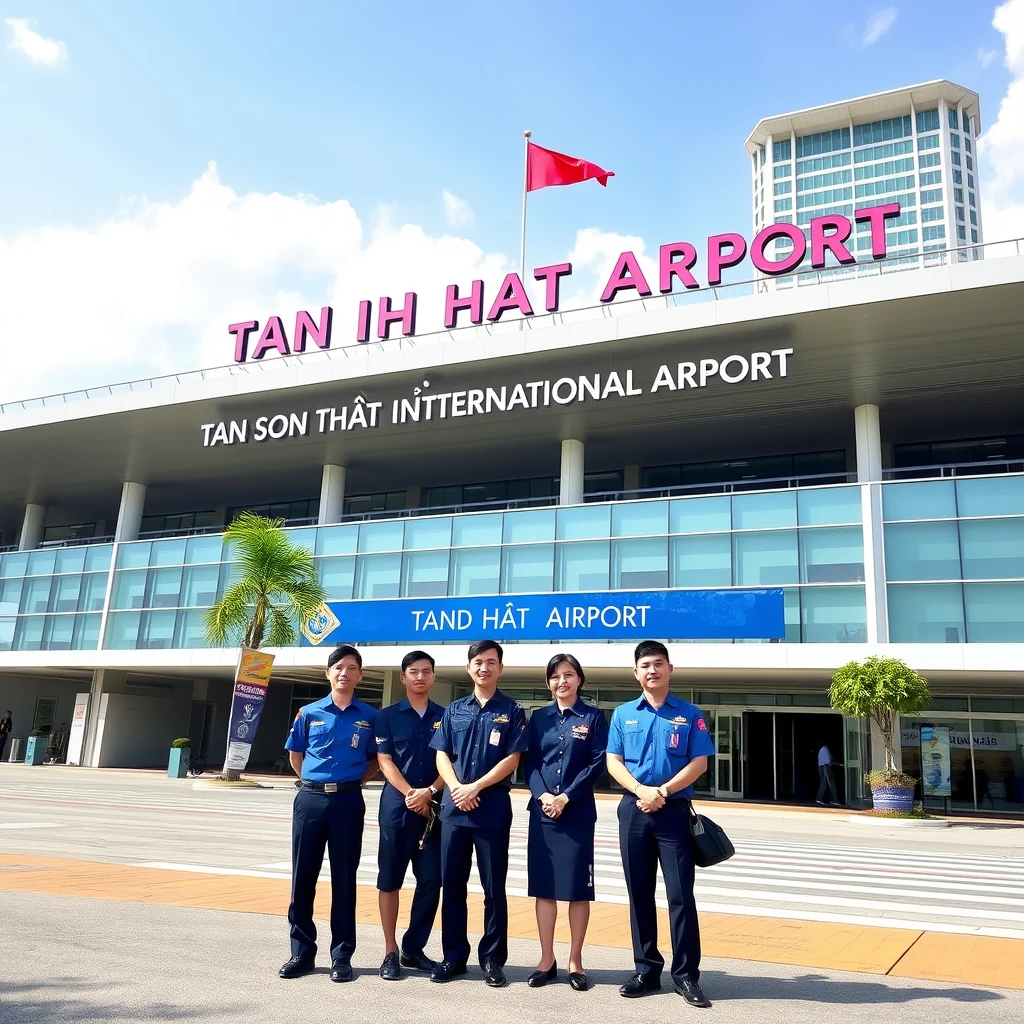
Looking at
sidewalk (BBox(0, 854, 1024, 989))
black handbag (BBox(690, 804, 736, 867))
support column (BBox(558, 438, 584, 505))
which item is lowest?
sidewalk (BBox(0, 854, 1024, 989))

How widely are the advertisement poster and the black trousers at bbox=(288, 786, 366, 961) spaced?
2492 cm

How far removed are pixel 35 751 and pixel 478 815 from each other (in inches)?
1429

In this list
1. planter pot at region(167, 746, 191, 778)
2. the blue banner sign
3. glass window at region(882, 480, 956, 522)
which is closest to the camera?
glass window at region(882, 480, 956, 522)

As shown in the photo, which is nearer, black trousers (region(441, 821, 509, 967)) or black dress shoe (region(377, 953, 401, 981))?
black dress shoe (region(377, 953, 401, 981))

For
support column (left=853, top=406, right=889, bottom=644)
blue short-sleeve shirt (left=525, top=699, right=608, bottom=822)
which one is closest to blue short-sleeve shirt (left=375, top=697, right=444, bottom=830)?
blue short-sleeve shirt (left=525, top=699, right=608, bottom=822)

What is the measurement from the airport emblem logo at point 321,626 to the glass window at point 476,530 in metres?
4.61

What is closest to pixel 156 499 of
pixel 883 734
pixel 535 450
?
pixel 535 450

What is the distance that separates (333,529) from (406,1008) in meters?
29.1

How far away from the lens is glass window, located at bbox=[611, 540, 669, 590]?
92.1 ft

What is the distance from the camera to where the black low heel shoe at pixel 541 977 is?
17.7 feet

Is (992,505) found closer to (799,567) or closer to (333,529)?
(799,567)

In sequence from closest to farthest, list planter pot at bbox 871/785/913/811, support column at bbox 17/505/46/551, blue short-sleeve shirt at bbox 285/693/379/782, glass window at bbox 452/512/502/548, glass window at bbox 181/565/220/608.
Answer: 1. blue short-sleeve shirt at bbox 285/693/379/782
2. planter pot at bbox 871/785/913/811
3. glass window at bbox 452/512/502/548
4. glass window at bbox 181/565/220/608
5. support column at bbox 17/505/46/551

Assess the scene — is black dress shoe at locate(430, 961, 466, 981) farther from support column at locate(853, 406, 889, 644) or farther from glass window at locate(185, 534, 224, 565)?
glass window at locate(185, 534, 224, 565)

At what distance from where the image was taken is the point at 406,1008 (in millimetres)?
4852
